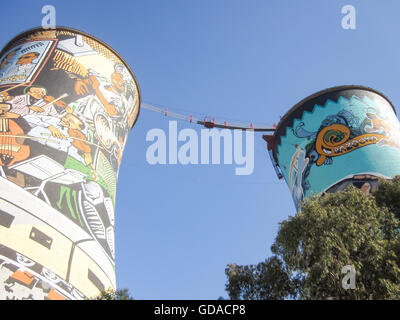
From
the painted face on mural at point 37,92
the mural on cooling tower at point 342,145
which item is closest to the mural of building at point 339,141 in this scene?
the mural on cooling tower at point 342,145

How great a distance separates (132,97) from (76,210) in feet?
30.7

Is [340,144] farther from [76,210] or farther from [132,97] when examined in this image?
[76,210]

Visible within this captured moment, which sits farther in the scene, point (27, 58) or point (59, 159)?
point (27, 58)

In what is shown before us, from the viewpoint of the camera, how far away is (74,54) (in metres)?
18.6

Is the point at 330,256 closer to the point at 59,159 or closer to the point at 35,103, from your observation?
the point at 59,159

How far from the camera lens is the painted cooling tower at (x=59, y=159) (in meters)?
11.6

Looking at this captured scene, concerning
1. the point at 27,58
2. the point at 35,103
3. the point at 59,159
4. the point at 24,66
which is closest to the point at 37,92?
the point at 35,103

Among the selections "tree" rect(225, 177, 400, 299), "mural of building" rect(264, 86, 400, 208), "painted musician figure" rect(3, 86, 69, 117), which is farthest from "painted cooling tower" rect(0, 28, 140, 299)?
"mural of building" rect(264, 86, 400, 208)

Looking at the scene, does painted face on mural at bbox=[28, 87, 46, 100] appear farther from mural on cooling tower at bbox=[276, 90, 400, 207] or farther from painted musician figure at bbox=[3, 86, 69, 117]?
mural on cooling tower at bbox=[276, 90, 400, 207]

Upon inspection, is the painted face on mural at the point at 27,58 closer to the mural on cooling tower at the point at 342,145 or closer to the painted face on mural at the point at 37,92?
the painted face on mural at the point at 37,92

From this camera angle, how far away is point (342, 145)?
20.5m

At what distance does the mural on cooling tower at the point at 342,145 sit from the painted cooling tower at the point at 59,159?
35.1ft

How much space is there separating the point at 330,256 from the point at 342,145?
1438cm

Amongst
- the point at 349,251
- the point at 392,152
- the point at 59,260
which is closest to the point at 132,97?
the point at 59,260
